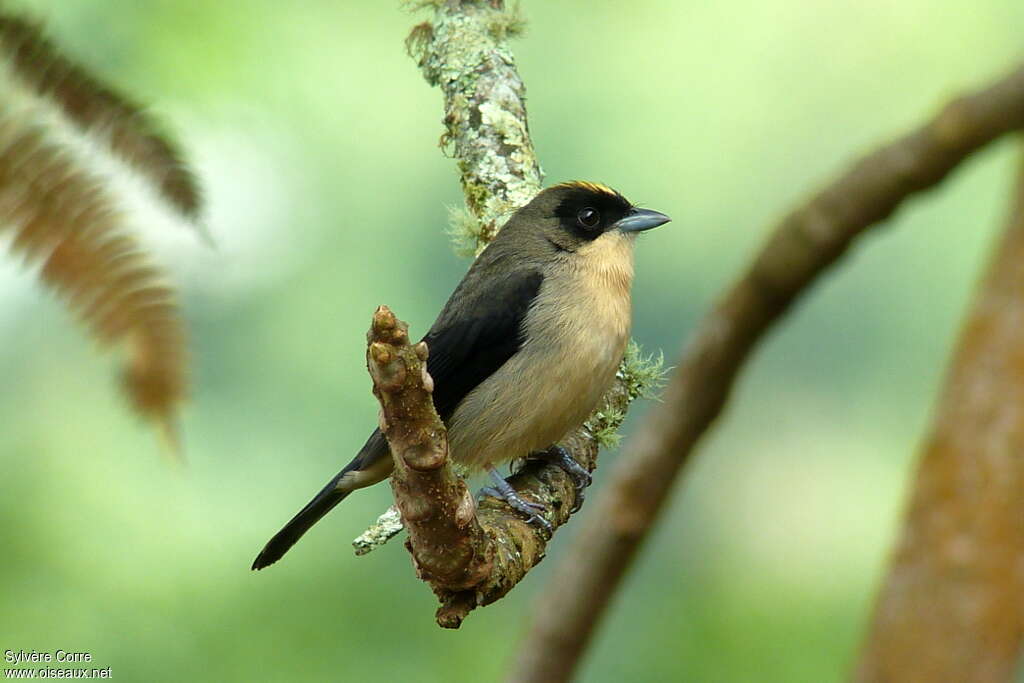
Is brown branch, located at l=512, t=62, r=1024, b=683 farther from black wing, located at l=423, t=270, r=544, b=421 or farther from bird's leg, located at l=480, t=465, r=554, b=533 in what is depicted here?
black wing, located at l=423, t=270, r=544, b=421

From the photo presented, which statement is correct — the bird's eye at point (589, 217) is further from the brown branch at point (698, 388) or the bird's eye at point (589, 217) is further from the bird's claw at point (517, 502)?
the brown branch at point (698, 388)

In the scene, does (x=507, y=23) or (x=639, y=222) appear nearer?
(x=639, y=222)

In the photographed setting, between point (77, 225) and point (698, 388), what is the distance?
96cm

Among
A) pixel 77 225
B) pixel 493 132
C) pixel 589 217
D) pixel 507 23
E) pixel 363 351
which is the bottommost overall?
pixel 363 351

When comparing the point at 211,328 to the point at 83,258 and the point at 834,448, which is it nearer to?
the point at 834,448

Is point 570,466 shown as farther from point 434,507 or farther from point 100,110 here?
point 100,110

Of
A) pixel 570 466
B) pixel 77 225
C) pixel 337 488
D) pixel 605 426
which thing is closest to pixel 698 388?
pixel 77 225

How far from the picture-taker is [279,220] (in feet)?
27.2

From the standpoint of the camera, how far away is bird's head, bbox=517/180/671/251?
4375mm

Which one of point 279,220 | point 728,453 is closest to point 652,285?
point 728,453

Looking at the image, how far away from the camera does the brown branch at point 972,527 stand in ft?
2.72

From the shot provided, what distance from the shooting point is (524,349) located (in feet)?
13.5

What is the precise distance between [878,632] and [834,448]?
8.01 metres

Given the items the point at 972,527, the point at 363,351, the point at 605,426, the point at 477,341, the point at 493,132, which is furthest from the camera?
the point at 363,351
